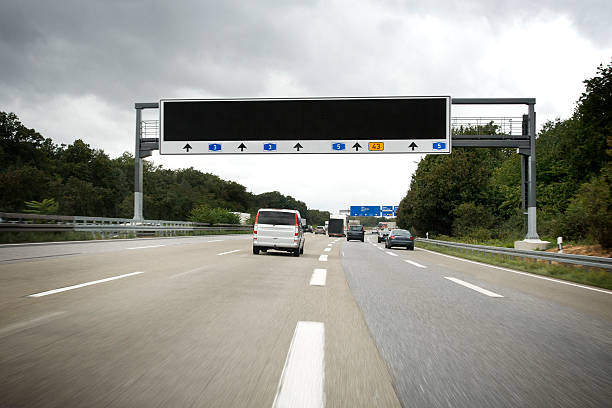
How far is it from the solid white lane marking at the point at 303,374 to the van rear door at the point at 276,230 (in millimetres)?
12634

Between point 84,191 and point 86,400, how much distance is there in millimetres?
75629

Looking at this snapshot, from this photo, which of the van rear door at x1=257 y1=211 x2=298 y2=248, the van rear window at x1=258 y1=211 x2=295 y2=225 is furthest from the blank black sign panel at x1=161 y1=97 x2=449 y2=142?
the van rear door at x1=257 y1=211 x2=298 y2=248

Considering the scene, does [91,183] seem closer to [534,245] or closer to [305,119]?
[305,119]

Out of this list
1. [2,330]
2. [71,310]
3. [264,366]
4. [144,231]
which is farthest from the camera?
[144,231]

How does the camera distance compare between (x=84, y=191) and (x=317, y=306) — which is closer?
(x=317, y=306)

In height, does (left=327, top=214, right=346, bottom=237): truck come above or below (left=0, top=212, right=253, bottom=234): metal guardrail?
below

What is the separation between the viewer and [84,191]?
71000 millimetres

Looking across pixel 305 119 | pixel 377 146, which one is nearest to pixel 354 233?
pixel 377 146

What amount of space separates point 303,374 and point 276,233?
14224 millimetres

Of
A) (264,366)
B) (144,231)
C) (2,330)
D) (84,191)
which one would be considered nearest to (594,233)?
(264,366)

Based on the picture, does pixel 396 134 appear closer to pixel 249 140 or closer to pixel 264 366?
pixel 249 140

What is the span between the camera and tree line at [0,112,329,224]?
5817 cm

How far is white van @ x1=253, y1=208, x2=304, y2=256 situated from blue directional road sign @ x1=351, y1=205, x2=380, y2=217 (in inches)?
2790

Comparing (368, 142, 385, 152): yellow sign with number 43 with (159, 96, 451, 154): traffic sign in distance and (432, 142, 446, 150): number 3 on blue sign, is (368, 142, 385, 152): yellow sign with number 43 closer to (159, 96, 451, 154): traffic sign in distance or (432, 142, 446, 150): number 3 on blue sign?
(159, 96, 451, 154): traffic sign in distance
